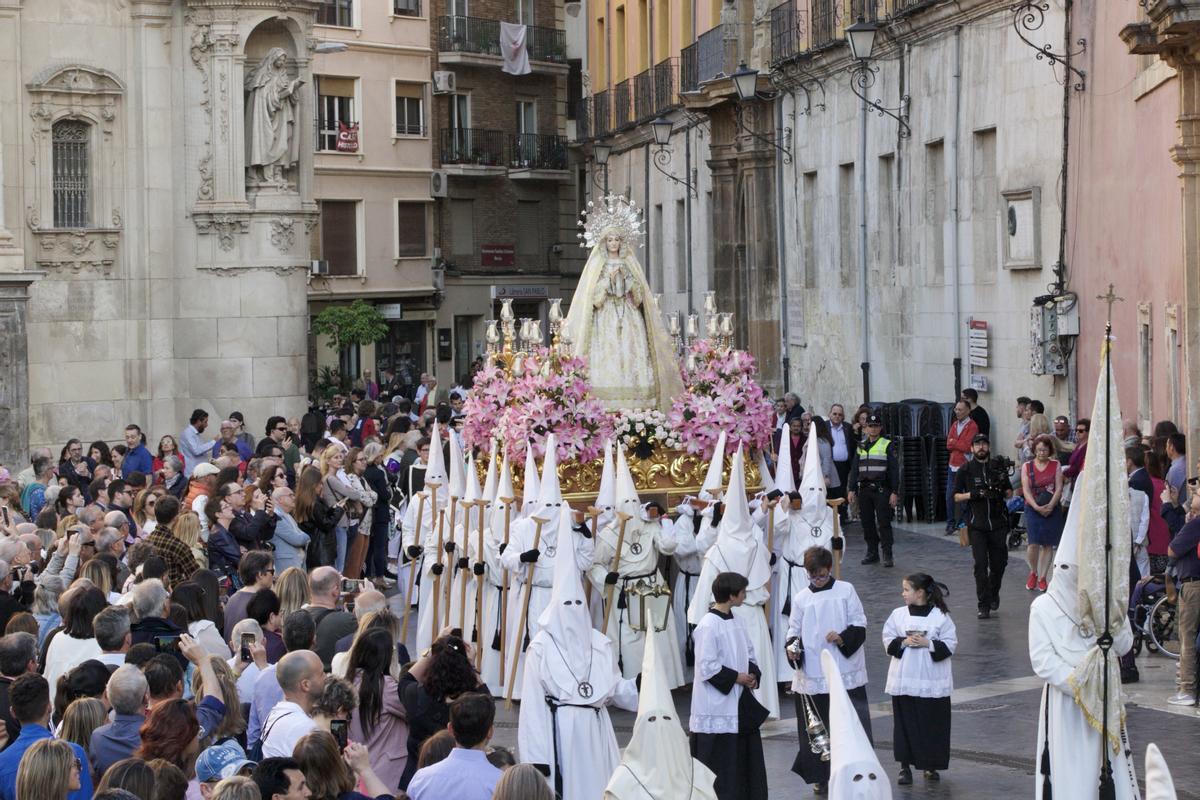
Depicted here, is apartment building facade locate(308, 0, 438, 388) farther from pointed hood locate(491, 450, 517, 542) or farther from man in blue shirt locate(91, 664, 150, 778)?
man in blue shirt locate(91, 664, 150, 778)

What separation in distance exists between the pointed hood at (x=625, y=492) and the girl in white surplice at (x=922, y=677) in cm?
293

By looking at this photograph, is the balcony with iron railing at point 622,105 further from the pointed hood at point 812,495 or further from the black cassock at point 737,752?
the black cassock at point 737,752

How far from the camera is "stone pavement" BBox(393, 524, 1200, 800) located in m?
12.2

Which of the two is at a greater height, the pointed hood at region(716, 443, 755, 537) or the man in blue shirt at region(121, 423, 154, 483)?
the man in blue shirt at region(121, 423, 154, 483)

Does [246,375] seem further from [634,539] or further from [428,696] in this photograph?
[428,696]

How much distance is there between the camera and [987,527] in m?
17.7

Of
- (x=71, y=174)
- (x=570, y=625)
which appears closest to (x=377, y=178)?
(x=71, y=174)

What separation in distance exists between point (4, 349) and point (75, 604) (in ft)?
41.2

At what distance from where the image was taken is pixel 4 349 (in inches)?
885

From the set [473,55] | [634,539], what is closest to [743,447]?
[634,539]

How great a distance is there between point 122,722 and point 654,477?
7825 mm

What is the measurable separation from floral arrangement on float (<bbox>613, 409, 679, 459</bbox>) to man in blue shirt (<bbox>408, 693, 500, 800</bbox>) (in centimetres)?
754

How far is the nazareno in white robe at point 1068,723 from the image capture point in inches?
408

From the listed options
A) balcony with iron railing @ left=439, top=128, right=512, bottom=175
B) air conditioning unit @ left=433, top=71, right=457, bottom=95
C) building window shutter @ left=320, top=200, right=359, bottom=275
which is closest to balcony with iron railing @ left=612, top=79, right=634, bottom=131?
air conditioning unit @ left=433, top=71, right=457, bottom=95
